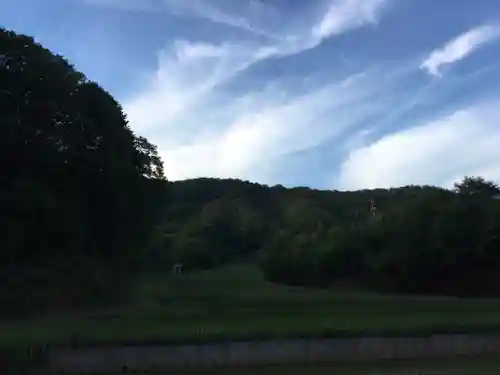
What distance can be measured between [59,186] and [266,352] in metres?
17.2

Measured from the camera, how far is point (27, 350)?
14992mm

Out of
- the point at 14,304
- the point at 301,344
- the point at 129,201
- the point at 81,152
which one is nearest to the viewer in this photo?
the point at 301,344

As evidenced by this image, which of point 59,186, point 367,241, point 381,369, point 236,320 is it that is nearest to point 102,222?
point 59,186

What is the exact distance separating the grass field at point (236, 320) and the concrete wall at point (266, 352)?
223 mm

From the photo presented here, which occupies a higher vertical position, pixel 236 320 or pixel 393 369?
pixel 236 320

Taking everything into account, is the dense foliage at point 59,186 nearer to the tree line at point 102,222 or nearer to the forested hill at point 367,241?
the tree line at point 102,222

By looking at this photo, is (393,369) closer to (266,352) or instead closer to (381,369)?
(381,369)

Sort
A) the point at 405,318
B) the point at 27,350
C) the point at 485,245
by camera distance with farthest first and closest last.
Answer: the point at 485,245, the point at 405,318, the point at 27,350

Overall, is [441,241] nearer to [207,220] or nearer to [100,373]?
[100,373]

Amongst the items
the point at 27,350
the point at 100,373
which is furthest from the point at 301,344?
the point at 27,350

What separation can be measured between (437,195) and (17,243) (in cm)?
3001

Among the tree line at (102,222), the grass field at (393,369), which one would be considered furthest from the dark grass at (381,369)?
the tree line at (102,222)

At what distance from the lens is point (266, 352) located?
16250 mm

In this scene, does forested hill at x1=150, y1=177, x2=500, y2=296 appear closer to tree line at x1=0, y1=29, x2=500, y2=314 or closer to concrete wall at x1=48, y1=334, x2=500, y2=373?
tree line at x1=0, y1=29, x2=500, y2=314
